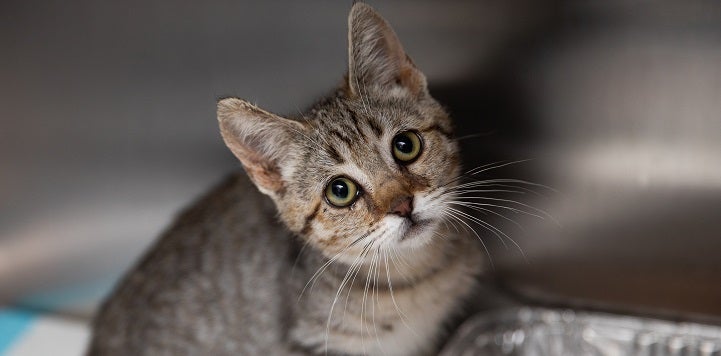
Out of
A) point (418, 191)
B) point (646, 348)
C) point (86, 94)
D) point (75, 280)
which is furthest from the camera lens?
point (75, 280)

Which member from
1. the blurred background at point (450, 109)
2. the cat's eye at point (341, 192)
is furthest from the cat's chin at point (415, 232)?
the blurred background at point (450, 109)

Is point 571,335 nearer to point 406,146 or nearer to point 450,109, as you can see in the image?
point 450,109

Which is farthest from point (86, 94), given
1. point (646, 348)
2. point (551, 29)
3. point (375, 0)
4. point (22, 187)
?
point (646, 348)

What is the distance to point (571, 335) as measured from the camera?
6.52 ft

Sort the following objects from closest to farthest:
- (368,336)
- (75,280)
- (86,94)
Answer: (368,336) < (86,94) < (75,280)

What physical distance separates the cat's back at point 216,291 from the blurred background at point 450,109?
365 mm

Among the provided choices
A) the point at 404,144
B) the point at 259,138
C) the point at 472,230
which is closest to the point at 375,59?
the point at 404,144

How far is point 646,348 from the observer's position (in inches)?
76.0

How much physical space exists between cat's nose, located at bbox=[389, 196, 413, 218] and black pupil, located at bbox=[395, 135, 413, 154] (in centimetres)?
12

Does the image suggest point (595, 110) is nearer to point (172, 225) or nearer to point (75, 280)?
point (172, 225)

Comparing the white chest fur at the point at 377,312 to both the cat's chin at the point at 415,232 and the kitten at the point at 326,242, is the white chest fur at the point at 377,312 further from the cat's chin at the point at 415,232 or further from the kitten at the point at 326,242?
the cat's chin at the point at 415,232

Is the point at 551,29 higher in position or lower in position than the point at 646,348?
higher

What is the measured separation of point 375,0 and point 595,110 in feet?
2.04

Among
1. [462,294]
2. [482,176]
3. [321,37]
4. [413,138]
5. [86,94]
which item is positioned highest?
[86,94]
